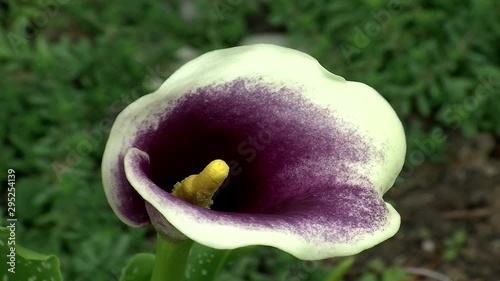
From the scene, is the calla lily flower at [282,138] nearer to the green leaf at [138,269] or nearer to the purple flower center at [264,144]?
the purple flower center at [264,144]

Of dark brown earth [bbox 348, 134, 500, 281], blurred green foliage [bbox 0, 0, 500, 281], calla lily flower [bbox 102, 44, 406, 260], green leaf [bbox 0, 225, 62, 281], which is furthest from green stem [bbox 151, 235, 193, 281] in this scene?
dark brown earth [bbox 348, 134, 500, 281]

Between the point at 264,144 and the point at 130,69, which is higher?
the point at 264,144

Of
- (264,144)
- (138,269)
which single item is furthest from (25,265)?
(264,144)

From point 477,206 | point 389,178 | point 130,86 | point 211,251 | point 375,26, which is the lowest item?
point 477,206

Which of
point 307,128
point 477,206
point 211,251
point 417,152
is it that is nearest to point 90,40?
point 417,152

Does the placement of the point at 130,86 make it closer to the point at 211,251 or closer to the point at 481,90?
the point at 481,90

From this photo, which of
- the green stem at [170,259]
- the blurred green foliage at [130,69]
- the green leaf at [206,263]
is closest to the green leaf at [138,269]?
the green leaf at [206,263]

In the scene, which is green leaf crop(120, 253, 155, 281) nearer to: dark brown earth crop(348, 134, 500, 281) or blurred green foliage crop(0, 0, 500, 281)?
blurred green foliage crop(0, 0, 500, 281)

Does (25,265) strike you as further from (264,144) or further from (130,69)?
(130,69)
